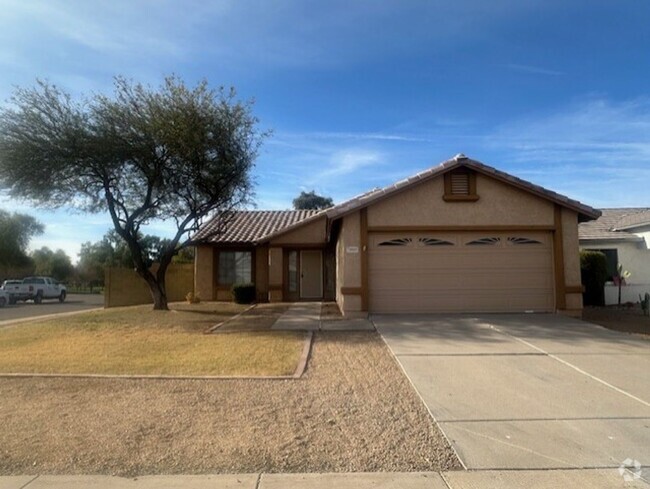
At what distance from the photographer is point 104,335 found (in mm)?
12578

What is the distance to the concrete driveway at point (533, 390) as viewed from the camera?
5078mm

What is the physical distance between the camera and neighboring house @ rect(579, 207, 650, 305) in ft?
65.6

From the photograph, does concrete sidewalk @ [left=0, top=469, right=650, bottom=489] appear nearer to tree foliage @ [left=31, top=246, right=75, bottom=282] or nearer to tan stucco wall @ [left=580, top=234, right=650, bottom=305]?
tan stucco wall @ [left=580, top=234, right=650, bottom=305]

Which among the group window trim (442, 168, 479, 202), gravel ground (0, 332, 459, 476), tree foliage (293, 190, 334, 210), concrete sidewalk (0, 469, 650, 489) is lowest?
concrete sidewalk (0, 469, 650, 489)

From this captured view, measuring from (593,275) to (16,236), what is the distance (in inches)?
1931

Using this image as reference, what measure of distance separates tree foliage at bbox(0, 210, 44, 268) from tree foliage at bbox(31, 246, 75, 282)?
8608 mm

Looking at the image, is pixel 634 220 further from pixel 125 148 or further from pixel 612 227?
pixel 125 148

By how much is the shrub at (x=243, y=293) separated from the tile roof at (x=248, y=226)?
2015mm

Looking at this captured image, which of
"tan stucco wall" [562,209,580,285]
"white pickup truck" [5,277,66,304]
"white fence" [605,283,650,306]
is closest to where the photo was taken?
"tan stucco wall" [562,209,580,285]

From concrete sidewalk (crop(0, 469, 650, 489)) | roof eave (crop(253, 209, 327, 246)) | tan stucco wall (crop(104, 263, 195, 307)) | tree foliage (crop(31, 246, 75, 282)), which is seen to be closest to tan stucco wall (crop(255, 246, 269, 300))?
roof eave (crop(253, 209, 327, 246))

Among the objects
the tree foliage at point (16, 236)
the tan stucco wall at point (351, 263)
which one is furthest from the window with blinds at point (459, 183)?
the tree foliage at point (16, 236)

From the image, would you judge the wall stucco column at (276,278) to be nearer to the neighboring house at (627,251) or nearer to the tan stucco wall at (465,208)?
the tan stucco wall at (465,208)

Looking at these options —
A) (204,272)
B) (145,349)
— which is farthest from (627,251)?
(145,349)

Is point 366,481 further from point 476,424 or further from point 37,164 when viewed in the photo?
point 37,164
